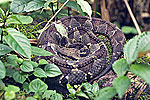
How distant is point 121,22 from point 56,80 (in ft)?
10.0

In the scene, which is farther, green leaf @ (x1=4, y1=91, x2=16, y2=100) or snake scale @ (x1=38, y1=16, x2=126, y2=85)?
snake scale @ (x1=38, y1=16, x2=126, y2=85)

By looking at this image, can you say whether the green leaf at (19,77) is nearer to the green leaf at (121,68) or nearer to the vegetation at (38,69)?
the vegetation at (38,69)

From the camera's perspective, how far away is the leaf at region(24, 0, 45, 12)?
281 centimetres

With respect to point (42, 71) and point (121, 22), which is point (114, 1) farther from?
point (42, 71)

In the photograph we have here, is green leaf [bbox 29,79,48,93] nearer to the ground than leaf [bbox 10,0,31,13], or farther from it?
nearer to the ground

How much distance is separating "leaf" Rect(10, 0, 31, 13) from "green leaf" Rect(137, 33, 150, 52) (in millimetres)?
1770

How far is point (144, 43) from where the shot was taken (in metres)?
1.77

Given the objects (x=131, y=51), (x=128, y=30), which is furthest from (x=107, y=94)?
(x=128, y=30)

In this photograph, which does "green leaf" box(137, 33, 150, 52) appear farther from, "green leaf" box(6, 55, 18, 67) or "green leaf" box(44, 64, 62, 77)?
"green leaf" box(6, 55, 18, 67)

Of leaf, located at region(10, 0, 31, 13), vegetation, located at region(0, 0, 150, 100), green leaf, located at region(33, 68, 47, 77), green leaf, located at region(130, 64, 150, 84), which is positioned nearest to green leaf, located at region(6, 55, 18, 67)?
vegetation, located at region(0, 0, 150, 100)

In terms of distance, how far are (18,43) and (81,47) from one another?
1605mm

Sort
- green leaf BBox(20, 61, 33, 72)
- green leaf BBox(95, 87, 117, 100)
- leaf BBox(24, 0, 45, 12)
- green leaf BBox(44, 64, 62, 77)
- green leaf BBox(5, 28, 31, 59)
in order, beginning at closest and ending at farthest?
green leaf BBox(95, 87, 117, 100)
green leaf BBox(5, 28, 31, 59)
green leaf BBox(20, 61, 33, 72)
green leaf BBox(44, 64, 62, 77)
leaf BBox(24, 0, 45, 12)

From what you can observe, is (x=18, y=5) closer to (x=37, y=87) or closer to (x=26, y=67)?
(x=26, y=67)

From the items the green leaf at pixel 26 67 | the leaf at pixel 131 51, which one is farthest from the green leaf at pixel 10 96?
the leaf at pixel 131 51
